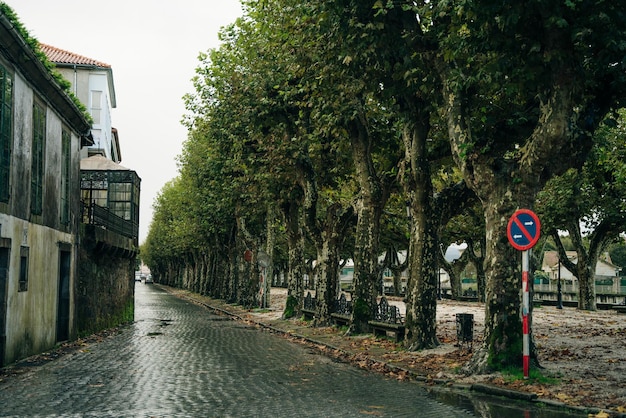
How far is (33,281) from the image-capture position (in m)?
15.1

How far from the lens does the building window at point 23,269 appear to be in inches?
557

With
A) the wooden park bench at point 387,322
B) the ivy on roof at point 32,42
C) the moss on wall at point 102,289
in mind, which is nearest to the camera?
the ivy on roof at point 32,42

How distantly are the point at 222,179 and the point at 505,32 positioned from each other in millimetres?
23815

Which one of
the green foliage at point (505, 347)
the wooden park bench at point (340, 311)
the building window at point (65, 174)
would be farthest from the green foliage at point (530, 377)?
the building window at point (65, 174)

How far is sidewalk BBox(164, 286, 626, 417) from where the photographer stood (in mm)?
9836

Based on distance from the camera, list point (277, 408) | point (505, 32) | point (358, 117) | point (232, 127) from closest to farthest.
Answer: point (277, 408), point (505, 32), point (358, 117), point (232, 127)

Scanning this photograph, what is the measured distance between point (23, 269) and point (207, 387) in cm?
601

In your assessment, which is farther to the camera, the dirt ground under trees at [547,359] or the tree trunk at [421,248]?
the tree trunk at [421,248]

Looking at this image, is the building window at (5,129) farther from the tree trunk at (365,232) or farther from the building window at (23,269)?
the tree trunk at (365,232)

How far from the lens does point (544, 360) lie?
Result: 13.6 meters

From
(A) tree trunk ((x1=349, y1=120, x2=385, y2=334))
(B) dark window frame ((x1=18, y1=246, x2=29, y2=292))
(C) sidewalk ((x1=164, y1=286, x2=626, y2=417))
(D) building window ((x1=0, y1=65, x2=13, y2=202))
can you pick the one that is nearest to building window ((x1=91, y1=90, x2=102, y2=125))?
(C) sidewalk ((x1=164, y1=286, x2=626, y2=417))

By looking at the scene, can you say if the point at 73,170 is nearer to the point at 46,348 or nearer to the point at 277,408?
the point at 46,348

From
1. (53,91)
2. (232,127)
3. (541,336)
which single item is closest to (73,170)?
(53,91)

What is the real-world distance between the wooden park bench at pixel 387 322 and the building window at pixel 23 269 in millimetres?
8536
